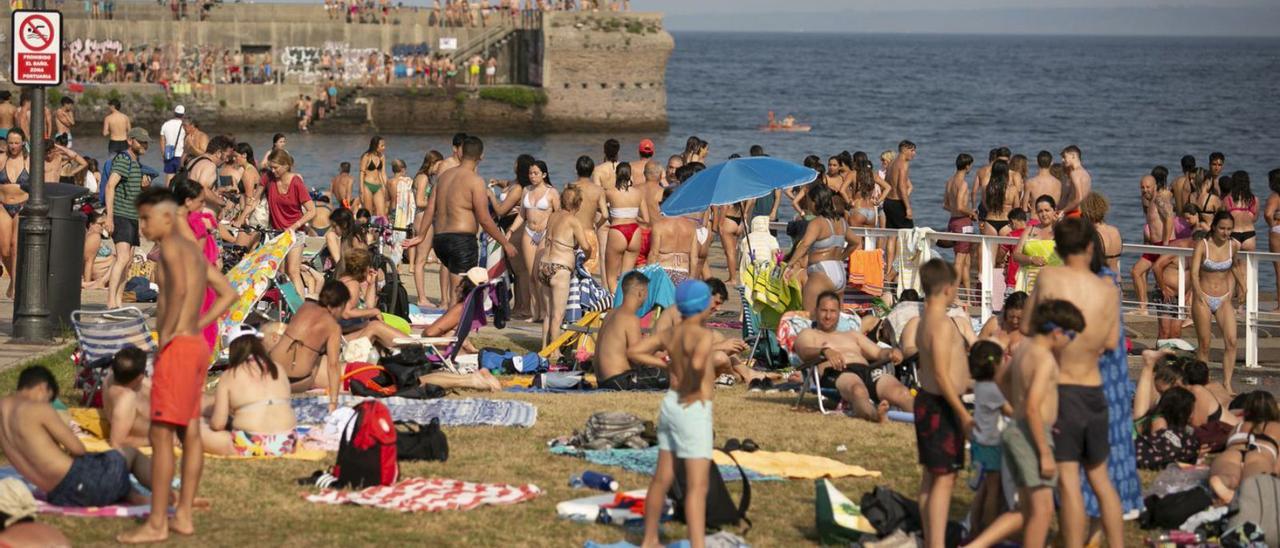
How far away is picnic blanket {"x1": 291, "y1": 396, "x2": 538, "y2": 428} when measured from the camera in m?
9.51

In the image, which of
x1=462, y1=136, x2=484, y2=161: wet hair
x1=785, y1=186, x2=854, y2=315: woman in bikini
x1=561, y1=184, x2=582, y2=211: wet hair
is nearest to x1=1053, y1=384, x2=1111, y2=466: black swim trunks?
x1=785, y1=186, x2=854, y2=315: woman in bikini

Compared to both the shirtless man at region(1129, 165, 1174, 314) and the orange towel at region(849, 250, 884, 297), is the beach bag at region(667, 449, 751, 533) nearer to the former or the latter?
the orange towel at region(849, 250, 884, 297)

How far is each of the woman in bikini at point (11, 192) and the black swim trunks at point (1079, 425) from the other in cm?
1035

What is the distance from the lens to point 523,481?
27.0ft

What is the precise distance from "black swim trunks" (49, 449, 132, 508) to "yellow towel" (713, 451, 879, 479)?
300 cm

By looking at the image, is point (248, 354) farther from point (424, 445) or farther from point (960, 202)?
point (960, 202)

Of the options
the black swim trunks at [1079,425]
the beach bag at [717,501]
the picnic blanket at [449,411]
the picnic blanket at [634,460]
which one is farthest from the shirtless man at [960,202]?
the black swim trunks at [1079,425]

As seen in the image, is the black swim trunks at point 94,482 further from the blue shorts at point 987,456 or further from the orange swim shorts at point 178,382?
the blue shorts at point 987,456

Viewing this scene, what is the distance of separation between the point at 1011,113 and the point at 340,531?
270 feet

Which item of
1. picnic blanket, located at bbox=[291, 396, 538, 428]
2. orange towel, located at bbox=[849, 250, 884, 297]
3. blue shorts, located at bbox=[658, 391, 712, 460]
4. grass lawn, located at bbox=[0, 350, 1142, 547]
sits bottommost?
grass lawn, located at bbox=[0, 350, 1142, 547]

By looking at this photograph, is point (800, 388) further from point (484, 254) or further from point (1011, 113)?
point (1011, 113)

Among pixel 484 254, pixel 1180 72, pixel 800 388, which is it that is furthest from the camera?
pixel 1180 72

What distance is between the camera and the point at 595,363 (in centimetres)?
1109

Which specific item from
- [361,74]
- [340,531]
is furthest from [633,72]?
[340,531]
